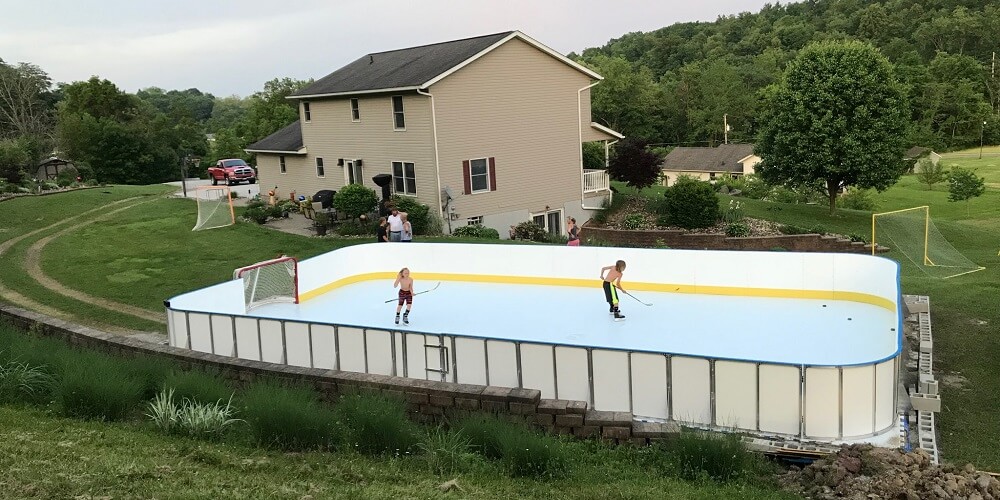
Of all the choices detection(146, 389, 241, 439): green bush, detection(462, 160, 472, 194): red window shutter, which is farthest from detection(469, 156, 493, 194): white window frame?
detection(146, 389, 241, 439): green bush

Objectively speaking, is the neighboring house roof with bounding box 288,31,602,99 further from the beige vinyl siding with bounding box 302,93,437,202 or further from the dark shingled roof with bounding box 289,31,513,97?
the beige vinyl siding with bounding box 302,93,437,202

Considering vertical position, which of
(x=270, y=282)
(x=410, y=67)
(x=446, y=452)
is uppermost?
(x=410, y=67)

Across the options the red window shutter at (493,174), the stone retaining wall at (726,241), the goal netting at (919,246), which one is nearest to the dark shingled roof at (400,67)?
the red window shutter at (493,174)

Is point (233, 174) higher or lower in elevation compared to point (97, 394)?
higher

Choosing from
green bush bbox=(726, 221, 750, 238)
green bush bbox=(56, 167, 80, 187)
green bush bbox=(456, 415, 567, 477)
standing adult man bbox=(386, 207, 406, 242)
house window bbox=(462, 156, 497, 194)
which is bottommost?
green bush bbox=(726, 221, 750, 238)

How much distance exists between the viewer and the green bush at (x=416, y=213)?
26.2 metres

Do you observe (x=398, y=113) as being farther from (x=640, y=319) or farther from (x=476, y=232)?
(x=640, y=319)

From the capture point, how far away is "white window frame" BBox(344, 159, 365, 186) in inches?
1184

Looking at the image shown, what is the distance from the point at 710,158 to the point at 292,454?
61874 mm

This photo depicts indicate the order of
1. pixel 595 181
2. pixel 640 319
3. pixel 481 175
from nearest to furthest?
pixel 640 319
pixel 481 175
pixel 595 181

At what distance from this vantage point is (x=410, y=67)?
29.2 m

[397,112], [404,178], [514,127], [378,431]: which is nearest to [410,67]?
[397,112]

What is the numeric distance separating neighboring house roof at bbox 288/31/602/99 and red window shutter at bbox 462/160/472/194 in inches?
118

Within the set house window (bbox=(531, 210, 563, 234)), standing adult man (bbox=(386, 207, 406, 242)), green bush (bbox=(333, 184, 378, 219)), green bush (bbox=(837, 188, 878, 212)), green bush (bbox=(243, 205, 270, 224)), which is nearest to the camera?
Result: standing adult man (bbox=(386, 207, 406, 242))
